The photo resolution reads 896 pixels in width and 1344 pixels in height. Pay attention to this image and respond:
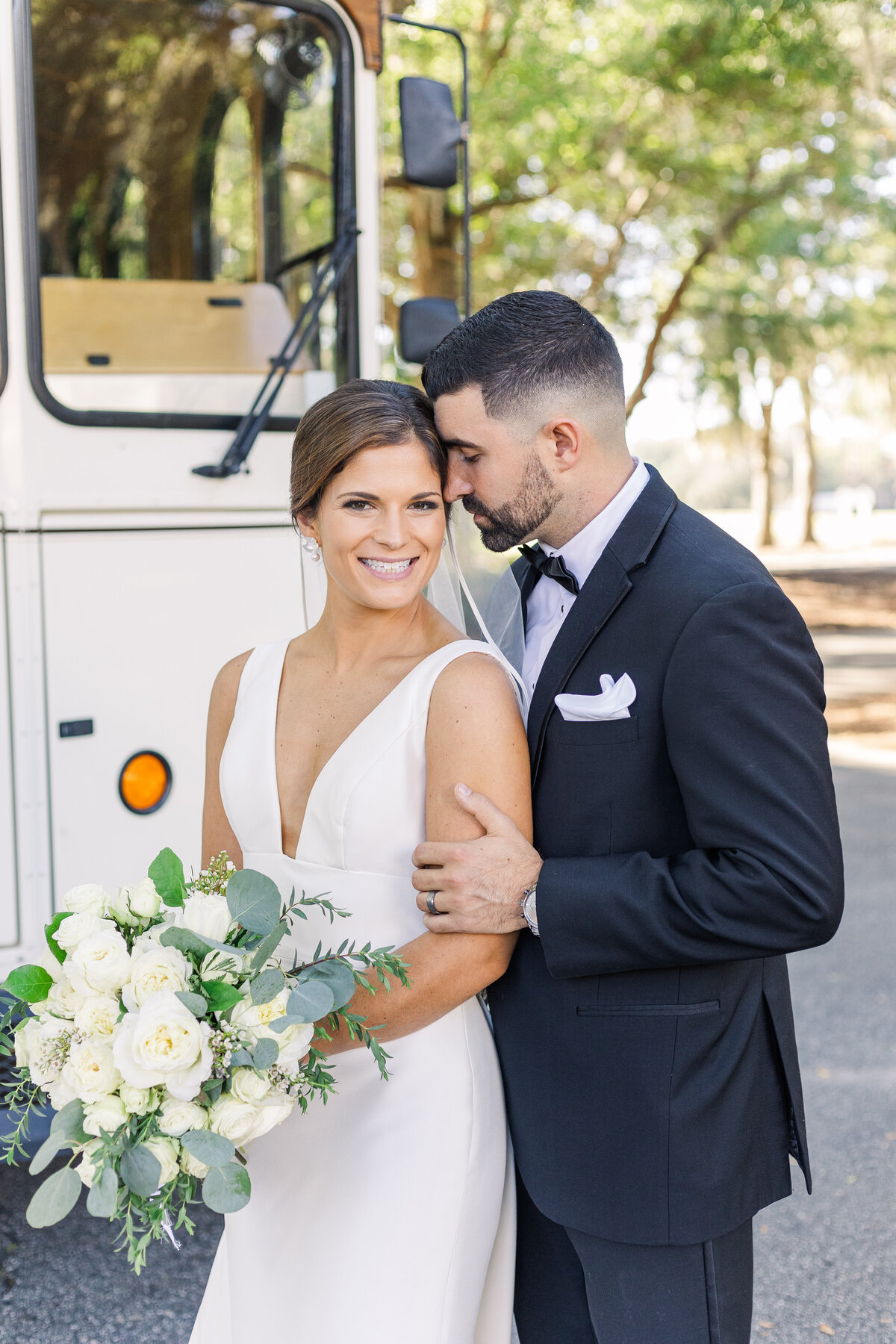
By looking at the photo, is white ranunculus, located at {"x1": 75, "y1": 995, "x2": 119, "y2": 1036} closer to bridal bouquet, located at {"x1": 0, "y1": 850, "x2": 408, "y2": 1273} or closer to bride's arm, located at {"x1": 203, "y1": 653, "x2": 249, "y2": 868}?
bridal bouquet, located at {"x1": 0, "y1": 850, "x2": 408, "y2": 1273}

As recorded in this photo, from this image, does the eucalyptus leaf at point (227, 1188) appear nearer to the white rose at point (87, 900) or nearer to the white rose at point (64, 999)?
the white rose at point (64, 999)

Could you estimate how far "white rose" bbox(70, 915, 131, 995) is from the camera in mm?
1552

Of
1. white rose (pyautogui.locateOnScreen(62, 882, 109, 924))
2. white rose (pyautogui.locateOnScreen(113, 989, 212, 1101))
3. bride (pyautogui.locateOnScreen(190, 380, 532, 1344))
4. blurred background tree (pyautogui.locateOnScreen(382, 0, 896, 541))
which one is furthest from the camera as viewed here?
blurred background tree (pyautogui.locateOnScreen(382, 0, 896, 541))

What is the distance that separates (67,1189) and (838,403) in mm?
36061

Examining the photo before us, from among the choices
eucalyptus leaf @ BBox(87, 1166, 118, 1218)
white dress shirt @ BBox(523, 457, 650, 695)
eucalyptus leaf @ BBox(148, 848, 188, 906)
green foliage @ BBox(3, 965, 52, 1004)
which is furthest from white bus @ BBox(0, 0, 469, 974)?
eucalyptus leaf @ BBox(87, 1166, 118, 1218)

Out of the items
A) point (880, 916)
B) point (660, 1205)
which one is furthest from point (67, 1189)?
point (880, 916)

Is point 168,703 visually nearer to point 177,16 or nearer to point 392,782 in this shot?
point 392,782

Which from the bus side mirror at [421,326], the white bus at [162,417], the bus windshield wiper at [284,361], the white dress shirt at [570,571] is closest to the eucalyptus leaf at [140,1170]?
the white dress shirt at [570,571]

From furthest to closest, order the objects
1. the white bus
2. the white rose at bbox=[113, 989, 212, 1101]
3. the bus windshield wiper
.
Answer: the bus windshield wiper, the white bus, the white rose at bbox=[113, 989, 212, 1101]

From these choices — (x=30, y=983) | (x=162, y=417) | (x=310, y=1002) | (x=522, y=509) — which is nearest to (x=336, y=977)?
(x=310, y=1002)

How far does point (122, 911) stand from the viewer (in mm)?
1678

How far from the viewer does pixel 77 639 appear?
298 centimetres

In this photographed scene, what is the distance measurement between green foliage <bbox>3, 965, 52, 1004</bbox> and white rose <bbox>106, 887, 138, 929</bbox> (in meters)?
0.12

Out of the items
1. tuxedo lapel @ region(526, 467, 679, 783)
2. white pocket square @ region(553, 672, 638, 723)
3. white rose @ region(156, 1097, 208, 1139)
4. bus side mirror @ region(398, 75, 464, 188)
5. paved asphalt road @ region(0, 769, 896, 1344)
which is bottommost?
paved asphalt road @ region(0, 769, 896, 1344)
